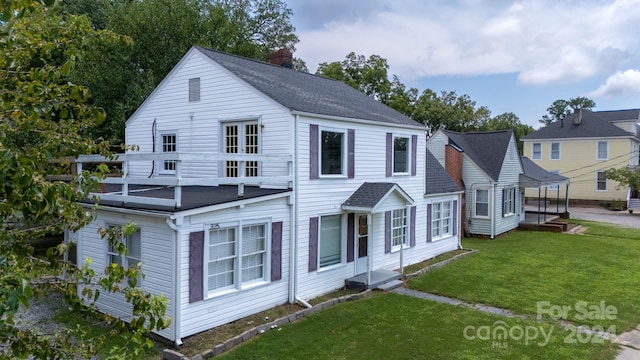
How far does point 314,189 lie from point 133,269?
928cm

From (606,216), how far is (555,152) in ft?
31.9

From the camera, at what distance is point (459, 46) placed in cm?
2520

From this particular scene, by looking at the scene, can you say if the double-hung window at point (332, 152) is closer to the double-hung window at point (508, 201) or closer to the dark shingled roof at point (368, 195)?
the dark shingled roof at point (368, 195)

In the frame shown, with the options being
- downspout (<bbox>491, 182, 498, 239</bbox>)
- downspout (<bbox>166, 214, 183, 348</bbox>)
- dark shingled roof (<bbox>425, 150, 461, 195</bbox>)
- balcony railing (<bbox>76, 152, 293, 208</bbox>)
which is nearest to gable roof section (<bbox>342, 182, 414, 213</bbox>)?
balcony railing (<bbox>76, 152, 293, 208</bbox>)

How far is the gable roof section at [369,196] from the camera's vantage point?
41.3 ft

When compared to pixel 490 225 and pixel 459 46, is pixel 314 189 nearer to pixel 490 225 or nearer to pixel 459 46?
pixel 490 225

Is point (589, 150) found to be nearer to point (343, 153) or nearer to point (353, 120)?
point (353, 120)

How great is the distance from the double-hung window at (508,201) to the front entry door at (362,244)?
1314 centimetres

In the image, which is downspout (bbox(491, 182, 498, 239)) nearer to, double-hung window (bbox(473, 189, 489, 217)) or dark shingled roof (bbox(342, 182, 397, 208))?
double-hung window (bbox(473, 189, 489, 217))

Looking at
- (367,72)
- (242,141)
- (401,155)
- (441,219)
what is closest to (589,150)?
(367,72)

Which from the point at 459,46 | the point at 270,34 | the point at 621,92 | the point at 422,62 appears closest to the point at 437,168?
the point at 459,46

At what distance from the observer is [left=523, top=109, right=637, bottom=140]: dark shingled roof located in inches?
1454

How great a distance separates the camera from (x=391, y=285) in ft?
43.5

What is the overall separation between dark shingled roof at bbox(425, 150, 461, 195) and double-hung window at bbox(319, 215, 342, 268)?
5.64m
